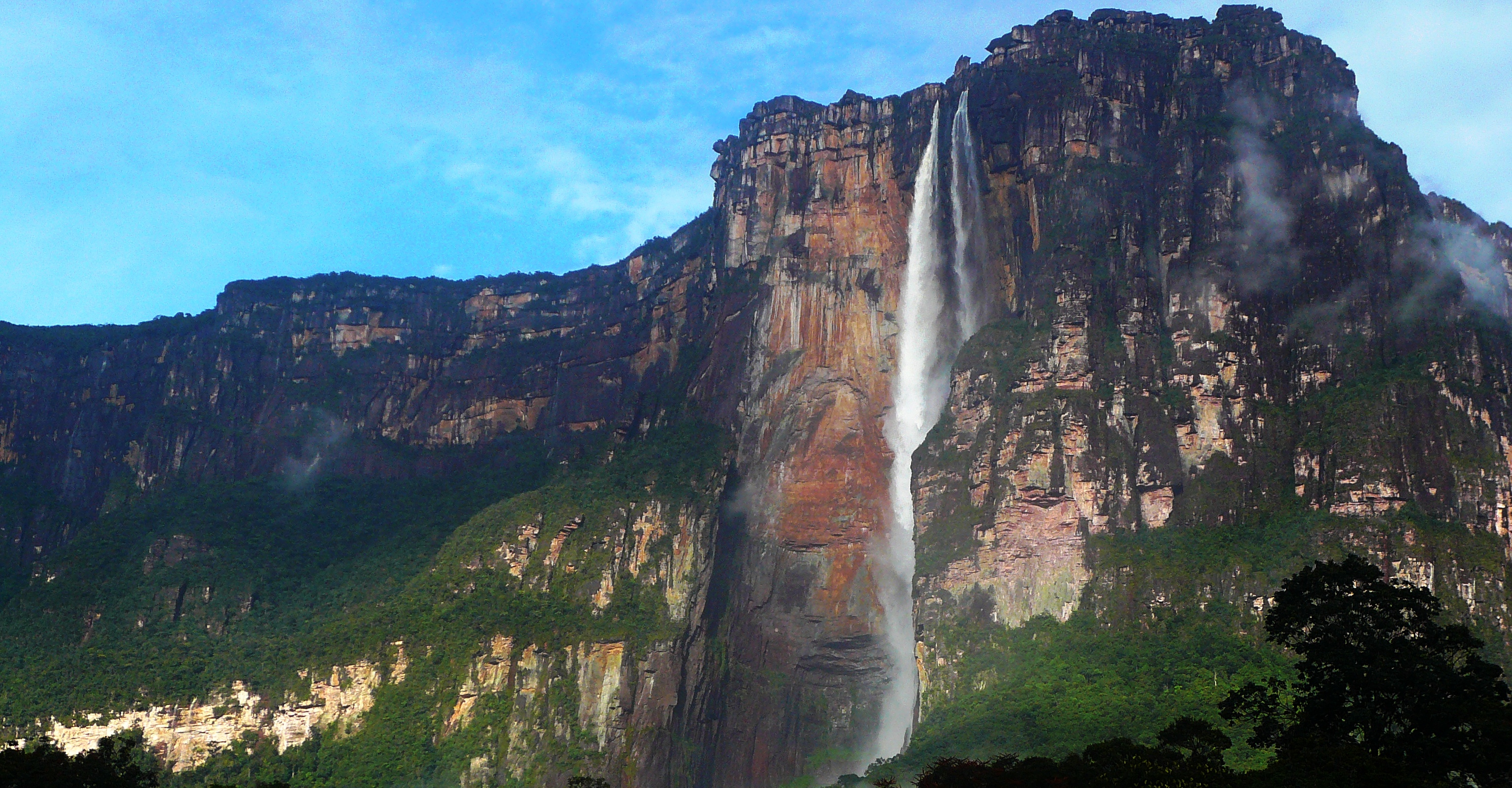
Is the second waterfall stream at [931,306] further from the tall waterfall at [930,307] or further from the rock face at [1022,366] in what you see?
the rock face at [1022,366]

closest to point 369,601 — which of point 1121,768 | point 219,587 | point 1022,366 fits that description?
point 219,587

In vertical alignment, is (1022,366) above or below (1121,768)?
above

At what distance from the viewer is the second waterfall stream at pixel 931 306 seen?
10606 centimetres

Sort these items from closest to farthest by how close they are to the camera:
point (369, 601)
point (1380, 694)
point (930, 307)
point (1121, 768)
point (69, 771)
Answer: point (1380, 694), point (1121, 768), point (69, 771), point (930, 307), point (369, 601)

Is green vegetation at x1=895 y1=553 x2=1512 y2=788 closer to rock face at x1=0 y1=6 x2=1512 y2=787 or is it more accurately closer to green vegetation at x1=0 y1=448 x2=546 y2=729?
rock face at x1=0 y1=6 x2=1512 y2=787

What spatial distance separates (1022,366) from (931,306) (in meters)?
13.1

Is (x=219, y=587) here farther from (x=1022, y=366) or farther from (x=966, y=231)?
(x=1022, y=366)

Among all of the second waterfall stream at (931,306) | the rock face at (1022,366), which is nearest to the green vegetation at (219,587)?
the rock face at (1022,366)

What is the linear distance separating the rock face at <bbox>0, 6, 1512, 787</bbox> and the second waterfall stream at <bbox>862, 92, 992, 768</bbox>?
39.6 inches

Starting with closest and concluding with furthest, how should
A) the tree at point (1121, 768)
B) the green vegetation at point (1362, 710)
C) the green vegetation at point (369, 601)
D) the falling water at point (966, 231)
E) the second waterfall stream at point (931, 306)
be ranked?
the green vegetation at point (1362, 710) < the tree at point (1121, 768) < the green vegetation at point (369, 601) < the second waterfall stream at point (931, 306) < the falling water at point (966, 231)

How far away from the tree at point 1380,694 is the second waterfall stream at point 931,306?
49.7m

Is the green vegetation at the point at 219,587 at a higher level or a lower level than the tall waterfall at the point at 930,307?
lower

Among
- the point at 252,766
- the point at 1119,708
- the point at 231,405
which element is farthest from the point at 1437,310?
the point at 231,405

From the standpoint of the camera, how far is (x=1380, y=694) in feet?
170
